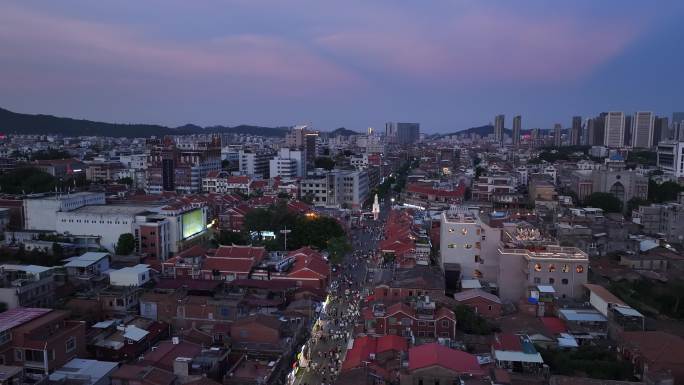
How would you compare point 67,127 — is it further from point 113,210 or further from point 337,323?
point 337,323

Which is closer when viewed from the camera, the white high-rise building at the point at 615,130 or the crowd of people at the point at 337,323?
the crowd of people at the point at 337,323

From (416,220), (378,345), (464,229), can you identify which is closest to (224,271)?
(378,345)

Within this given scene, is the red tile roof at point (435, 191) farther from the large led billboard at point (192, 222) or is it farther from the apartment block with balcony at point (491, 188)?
the large led billboard at point (192, 222)

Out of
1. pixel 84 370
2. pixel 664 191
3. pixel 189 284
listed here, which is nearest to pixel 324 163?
pixel 664 191

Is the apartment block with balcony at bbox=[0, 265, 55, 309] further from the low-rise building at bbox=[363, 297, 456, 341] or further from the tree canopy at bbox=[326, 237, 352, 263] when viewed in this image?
the tree canopy at bbox=[326, 237, 352, 263]

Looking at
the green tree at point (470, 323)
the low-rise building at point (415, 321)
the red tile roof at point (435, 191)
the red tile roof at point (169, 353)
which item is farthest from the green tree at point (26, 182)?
the green tree at point (470, 323)

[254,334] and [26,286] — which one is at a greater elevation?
[26,286]
